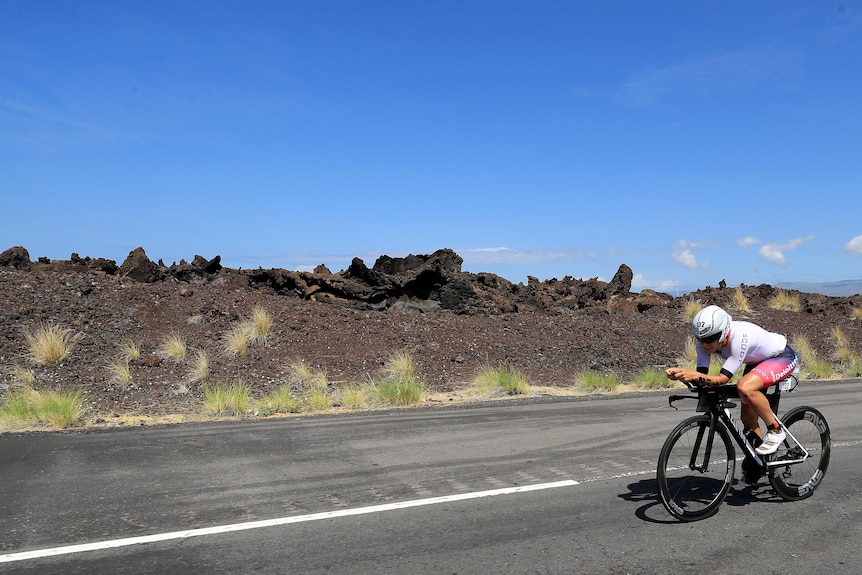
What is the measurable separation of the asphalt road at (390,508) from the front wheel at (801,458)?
15 cm

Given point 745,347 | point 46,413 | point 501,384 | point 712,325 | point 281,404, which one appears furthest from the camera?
point 501,384

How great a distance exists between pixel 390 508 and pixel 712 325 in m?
3.00

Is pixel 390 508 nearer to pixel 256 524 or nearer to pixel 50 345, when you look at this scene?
pixel 256 524

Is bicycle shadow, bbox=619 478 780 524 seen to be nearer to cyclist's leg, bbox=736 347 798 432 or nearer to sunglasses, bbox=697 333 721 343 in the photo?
cyclist's leg, bbox=736 347 798 432

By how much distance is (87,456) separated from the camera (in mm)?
8227

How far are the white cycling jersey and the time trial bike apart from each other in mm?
215

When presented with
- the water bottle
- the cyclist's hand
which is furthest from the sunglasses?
the water bottle

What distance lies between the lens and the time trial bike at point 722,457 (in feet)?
18.3

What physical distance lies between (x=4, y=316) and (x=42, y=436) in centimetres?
921

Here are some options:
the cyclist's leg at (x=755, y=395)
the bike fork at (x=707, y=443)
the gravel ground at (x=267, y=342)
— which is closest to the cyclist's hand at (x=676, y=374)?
the bike fork at (x=707, y=443)

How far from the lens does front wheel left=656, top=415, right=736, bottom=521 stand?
546cm

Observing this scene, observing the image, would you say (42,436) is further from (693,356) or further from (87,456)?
(693,356)

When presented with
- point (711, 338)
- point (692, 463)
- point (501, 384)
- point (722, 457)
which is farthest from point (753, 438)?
point (501, 384)

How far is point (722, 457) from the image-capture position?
5.82m
